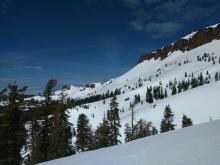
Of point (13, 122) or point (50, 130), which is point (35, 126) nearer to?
point (50, 130)

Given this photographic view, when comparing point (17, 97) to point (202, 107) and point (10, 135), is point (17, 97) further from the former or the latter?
point (202, 107)

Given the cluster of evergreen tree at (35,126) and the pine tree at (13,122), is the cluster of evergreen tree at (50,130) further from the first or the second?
the pine tree at (13,122)

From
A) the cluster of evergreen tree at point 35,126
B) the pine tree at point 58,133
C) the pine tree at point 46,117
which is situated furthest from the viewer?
the pine tree at point 58,133

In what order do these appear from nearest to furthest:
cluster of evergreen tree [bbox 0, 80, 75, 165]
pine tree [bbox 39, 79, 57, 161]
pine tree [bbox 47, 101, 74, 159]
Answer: cluster of evergreen tree [bbox 0, 80, 75, 165]
pine tree [bbox 39, 79, 57, 161]
pine tree [bbox 47, 101, 74, 159]

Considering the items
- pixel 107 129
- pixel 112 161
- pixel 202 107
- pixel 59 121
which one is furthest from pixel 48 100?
pixel 202 107

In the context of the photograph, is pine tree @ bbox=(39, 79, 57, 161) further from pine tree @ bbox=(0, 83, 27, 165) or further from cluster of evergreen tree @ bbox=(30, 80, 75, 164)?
pine tree @ bbox=(0, 83, 27, 165)

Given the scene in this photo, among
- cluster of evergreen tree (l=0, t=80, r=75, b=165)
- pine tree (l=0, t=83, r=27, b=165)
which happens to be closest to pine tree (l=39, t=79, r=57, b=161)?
cluster of evergreen tree (l=0, t=80, r=75, b=165)

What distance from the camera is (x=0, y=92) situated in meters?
28.0

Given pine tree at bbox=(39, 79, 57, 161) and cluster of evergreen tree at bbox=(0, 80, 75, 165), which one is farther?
pine tree at bbox=(39, 79, 57, 161)

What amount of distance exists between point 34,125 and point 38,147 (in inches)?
187

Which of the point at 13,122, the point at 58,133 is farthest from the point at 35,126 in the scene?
the point at 13,122

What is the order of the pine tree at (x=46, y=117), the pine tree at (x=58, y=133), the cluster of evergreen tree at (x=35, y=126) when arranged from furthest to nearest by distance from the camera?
the pine tree at (x=58, y=133) → the pine tree at (x=46, y=117) → the cluster of evergreen tree at (x=35, y=126)

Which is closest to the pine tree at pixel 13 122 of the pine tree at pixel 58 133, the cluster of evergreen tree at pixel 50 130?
the cluster of evergreen tree at pixel 50 130

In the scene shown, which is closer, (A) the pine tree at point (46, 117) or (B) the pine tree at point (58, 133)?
(A) the pine tree at point (46, 117)
